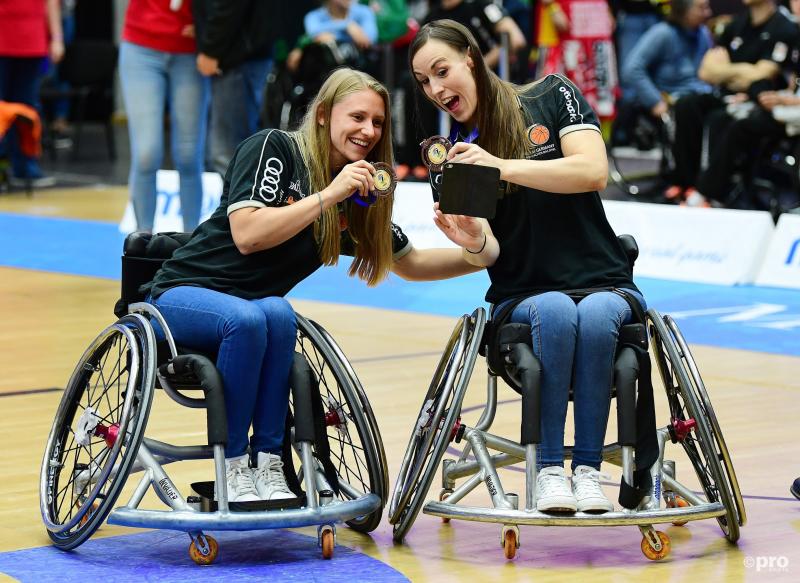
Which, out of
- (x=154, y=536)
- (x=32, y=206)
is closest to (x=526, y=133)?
(x=154, y=536)

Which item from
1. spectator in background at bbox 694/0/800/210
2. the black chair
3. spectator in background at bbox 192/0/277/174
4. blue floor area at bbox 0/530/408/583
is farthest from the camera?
the black chair

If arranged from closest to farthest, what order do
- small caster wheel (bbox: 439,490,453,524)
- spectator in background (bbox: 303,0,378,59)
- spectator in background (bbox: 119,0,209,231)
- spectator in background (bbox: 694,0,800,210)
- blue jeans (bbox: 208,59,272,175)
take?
small caster wheel (bbox: 439,490,453,524) → spectator in background (bbox: 119,0,209,231) → spectator in background (bbox: 694,0,800,210) → blue jeans (bbox: 208,59,272,175) → spectator in background (bbox: 303,0,378,59)

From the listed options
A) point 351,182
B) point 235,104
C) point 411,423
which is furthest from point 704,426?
point 235,104

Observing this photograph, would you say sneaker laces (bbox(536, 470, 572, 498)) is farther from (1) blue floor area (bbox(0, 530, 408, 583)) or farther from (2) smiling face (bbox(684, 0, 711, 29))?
(2) smiling face (bbox(684, 0, 711, 29))

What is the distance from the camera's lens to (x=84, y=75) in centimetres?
1564

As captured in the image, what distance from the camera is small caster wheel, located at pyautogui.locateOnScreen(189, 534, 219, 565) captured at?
3.61 meters

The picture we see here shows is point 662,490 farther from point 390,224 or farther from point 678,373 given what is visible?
point 390,224

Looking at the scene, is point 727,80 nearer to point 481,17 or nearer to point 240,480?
point 481,17

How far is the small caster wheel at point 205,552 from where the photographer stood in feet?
11.9

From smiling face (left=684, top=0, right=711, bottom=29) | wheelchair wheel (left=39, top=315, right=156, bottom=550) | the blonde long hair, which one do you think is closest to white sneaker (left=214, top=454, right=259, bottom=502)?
wheelchair wheel (left=39, top=315, right=156, bottom=550)

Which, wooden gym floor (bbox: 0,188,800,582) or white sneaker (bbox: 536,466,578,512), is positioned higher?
white sneaker (bbox: 536,466,578,512)

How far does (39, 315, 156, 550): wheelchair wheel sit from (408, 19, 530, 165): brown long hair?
992 mm

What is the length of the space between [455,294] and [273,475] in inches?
175

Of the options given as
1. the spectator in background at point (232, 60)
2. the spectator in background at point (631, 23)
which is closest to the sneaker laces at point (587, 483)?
the spectator in background at point (232, 60)
